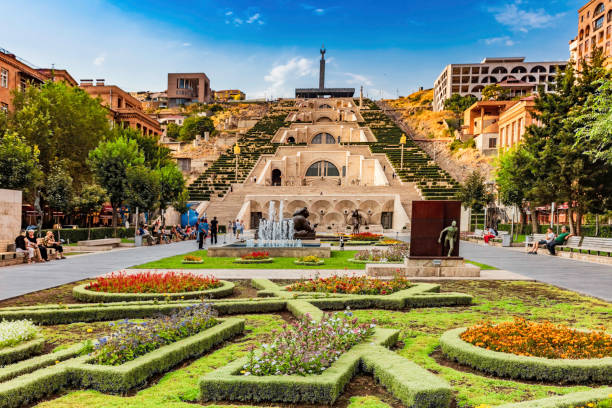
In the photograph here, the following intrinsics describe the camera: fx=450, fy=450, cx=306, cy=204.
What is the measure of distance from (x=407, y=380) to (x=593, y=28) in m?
81.4

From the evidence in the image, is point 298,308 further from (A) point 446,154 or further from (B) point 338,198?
(A) point 446,154

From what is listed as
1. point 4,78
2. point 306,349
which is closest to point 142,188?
point 4,78

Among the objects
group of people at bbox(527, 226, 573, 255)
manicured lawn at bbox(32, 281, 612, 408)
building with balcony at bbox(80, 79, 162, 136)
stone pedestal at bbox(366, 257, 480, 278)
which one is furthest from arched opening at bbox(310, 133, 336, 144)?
manicured lawn at bbox(32, 281, 612, 408)

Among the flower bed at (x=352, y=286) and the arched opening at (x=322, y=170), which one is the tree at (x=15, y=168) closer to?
the flower bed at (x=352, y=286)

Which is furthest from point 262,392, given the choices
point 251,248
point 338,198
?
point 338,198

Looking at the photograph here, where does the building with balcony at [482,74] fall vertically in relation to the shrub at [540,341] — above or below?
above

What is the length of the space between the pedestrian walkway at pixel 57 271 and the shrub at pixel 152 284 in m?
1.75

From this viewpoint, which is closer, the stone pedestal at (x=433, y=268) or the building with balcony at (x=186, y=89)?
the stone pedestal at (x=433, y=268)

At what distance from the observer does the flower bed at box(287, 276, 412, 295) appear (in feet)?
34.5

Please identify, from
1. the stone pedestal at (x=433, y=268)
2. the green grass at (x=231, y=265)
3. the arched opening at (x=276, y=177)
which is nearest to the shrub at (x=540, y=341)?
the stone pedestal at (x=433, y=268)

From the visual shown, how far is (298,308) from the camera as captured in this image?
A: 855 centimetres

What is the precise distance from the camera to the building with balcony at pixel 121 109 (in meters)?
58.5

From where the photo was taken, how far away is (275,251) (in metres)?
20.5

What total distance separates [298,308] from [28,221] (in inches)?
1433
